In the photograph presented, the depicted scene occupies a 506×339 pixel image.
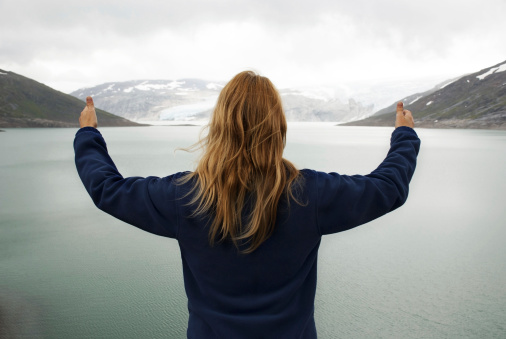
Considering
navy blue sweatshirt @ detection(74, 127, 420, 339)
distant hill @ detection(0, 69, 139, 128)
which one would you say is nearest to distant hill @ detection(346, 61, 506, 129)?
distant hill @ detection(0, 69, 139, 128)

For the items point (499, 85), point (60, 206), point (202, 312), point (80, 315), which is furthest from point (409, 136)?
point (499, 85)

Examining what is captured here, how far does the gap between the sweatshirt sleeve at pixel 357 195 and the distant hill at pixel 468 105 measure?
220 ft

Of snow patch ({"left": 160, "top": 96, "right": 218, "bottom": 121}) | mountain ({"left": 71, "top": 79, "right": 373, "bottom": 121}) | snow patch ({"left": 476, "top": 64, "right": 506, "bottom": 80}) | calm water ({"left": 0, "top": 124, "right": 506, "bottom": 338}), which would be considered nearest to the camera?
calm water ({"left": 0, "top": 124, "right": 506, "bottom": 338})

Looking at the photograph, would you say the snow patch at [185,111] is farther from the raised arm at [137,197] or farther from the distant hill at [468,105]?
the raised arm at [137,197]

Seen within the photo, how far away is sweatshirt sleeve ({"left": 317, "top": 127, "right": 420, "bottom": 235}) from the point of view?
1285 millimetres

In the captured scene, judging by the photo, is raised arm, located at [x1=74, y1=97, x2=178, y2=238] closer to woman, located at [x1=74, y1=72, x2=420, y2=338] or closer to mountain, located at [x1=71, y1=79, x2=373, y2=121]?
woman, located at [x1=74, y1=72, x2=420, y2=338]

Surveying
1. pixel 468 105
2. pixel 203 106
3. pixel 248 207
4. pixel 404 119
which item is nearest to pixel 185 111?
pixel 203 106

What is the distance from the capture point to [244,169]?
1264mm

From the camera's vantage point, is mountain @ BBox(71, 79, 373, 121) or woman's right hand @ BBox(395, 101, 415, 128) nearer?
woman's right hand @ BBox(395, 101, 415, 128)

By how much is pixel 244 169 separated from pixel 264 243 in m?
0.25

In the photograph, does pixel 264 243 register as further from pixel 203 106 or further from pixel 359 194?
pixel 203 106

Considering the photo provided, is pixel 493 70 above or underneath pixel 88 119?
above

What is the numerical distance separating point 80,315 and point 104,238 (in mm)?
2760

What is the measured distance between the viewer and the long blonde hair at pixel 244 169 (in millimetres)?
1252
